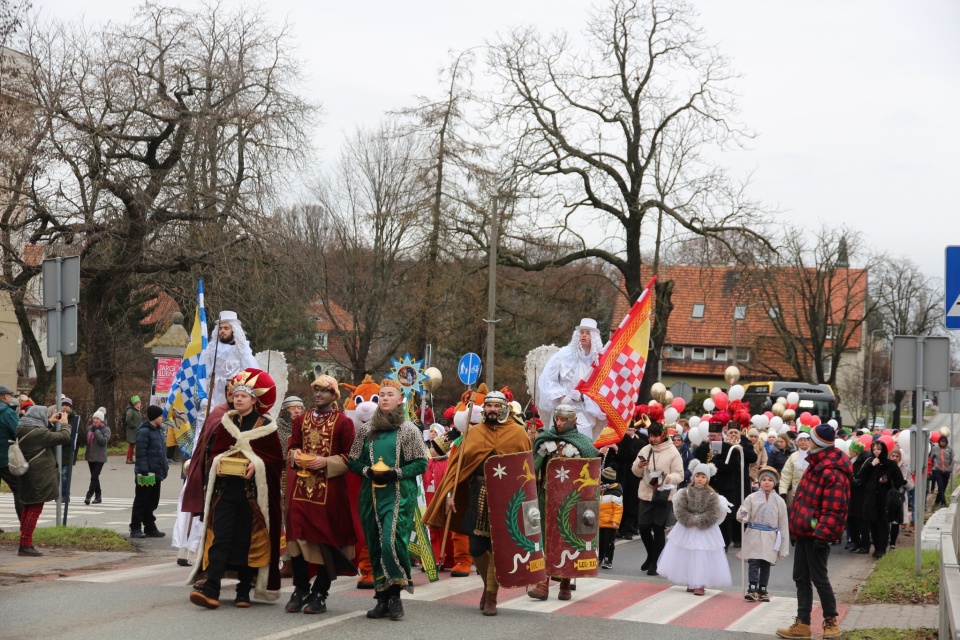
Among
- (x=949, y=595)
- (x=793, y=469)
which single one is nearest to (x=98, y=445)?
(x=793, y=469)

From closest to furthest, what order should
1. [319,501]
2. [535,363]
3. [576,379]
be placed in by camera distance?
[319,501], [576,379], [535,363]

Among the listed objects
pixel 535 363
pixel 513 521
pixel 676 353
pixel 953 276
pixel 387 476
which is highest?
pixel 676 353

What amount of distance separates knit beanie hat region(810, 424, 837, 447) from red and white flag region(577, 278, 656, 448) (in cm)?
383

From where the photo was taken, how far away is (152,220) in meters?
27.7

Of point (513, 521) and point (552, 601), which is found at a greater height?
point (513, 521)

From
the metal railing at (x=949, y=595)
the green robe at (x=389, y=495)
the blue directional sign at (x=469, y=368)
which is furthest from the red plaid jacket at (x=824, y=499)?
the blue directional sign at (x=469, y=368)

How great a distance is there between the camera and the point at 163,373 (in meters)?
25.2

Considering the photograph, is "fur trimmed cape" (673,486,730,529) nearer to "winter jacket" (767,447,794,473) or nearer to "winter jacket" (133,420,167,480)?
"winter jacket" (767,447,794,473)

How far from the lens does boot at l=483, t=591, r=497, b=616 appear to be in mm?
9859

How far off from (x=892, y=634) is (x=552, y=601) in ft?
9.54

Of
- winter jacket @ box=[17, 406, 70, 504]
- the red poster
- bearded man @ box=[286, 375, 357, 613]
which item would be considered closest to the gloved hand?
bearded man @ box=[286, 375, 357, 613]

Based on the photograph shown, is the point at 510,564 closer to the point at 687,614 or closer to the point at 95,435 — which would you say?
the point at 687,614

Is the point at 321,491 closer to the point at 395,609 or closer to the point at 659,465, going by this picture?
the point at 395,609

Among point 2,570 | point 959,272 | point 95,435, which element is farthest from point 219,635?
point 95,435
